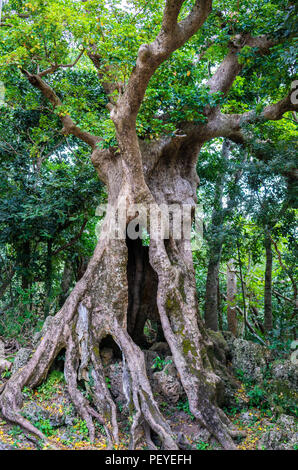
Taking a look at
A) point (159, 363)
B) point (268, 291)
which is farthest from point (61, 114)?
point (268, 291)

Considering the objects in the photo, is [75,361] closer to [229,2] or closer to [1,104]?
[1,104]

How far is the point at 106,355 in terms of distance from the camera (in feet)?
19.4

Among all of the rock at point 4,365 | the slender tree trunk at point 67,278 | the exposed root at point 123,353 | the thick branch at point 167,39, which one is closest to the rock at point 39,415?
the exposed root at point 123,353

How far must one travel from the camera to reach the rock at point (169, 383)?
5445mm

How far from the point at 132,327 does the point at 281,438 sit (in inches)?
129

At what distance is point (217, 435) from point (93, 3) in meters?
8.06

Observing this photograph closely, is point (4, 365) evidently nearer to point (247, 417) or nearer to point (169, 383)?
point (169, 383)

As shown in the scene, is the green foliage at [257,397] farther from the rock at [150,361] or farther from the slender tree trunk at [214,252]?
the slender tree trunk at [214,252]

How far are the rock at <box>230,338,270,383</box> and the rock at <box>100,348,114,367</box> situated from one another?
101 inches

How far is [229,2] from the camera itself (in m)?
7.67

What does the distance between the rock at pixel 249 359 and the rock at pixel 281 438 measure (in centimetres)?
141

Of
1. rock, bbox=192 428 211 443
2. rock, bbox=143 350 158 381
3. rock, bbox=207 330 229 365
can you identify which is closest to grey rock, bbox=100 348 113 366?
rock, bbox=143 350 158 381

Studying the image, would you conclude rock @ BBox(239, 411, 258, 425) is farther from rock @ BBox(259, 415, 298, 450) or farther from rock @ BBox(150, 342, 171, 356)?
rock @ BBox(150, 342, 171, 356)

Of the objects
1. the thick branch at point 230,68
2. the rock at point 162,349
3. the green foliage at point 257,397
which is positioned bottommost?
the green foliage at point 257,397
